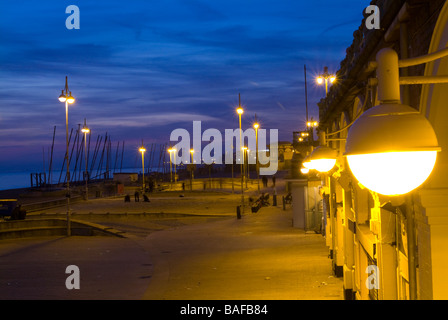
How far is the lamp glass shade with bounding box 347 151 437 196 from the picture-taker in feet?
6.94

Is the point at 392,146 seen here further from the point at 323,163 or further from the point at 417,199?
the point at 323,163

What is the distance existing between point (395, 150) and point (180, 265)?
46.1ft

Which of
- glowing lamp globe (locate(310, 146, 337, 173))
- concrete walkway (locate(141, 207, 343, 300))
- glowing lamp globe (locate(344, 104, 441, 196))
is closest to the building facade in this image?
glowing lamp globe (locate(310, 146, 337, 173))

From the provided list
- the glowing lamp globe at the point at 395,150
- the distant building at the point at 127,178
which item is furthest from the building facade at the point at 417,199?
the distant building at the point at 127,178

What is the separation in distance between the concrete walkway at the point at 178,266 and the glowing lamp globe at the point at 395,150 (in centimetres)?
937

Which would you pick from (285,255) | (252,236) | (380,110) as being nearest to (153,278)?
(285,255)

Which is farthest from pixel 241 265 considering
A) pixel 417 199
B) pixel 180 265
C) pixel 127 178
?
pixel 127 178

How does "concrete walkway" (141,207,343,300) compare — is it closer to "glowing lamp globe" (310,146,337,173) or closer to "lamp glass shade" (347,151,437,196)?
"glowing lamp globe" (310,146,337,173)

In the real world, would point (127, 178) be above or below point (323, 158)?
below

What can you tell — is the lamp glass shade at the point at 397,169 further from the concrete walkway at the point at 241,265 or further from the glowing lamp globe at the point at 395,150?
the concrete walkway at the point at 241,265

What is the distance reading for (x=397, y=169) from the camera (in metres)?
2.12

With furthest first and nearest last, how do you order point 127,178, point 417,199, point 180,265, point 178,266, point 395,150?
1. point 127,178
2. point 180,265
3. point 178,266
4. point 417,199
5. point 395,150

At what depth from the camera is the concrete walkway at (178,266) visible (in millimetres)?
11883

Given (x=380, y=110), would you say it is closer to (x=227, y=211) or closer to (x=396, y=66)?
(x=396, y=66)
